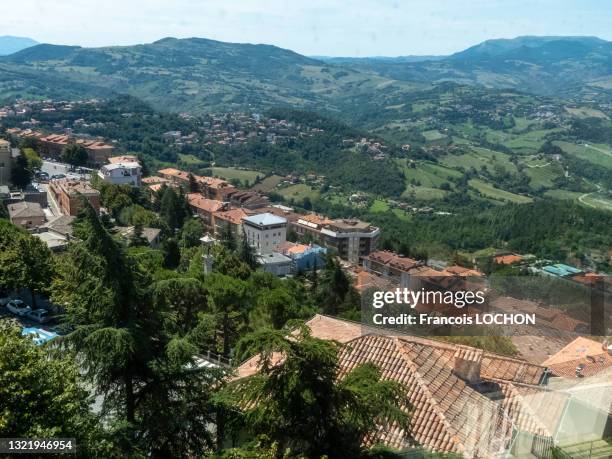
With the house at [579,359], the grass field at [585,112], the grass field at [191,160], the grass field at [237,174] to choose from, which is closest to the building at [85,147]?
the grass field at [237,174]

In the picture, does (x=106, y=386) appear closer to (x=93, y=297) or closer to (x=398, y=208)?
(x=93, y=297)

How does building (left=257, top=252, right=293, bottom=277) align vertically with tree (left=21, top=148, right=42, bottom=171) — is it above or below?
below

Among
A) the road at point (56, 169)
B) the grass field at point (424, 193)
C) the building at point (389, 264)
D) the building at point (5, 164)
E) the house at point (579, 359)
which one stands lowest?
the grass field at point (424, 193)

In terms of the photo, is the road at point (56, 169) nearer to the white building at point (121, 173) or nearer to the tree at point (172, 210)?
the white building at point (121, 173)

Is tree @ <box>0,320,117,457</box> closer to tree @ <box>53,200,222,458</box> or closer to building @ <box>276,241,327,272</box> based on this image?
tree @ <box>53,200,222,458</box>

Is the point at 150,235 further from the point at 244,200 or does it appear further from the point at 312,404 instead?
the point at 244,200

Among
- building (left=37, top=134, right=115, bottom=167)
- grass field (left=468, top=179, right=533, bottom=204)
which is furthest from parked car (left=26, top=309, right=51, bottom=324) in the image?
grass field (left=468, top=179, right=533, bottom=204)
